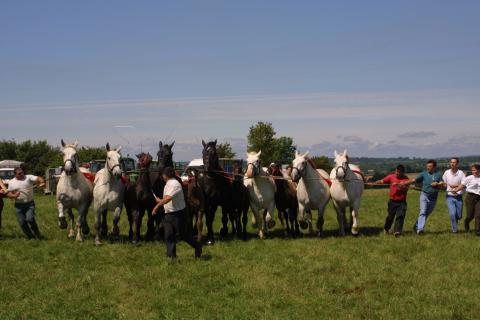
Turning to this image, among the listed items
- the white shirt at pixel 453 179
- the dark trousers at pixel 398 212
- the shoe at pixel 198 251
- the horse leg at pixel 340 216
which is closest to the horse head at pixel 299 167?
the horse leg at pixel 340 216

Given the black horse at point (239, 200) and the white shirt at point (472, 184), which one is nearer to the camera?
the black horse at point (239, 200)

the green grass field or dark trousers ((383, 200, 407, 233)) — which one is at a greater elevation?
dark trousers ((383, 200, 407, 233))

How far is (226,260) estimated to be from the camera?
36.9 feet

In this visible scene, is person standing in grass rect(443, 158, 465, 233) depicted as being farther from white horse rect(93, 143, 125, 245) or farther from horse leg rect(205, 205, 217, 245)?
white horse rect(93, 143, 125, 245)

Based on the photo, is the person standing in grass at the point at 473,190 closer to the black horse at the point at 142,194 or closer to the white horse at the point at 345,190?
the white horse at the point at 345,190

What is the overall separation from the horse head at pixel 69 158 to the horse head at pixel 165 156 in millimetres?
2165

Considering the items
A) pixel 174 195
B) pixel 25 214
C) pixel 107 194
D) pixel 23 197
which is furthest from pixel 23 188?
pixel 174 195

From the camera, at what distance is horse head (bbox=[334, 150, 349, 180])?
13.9 m

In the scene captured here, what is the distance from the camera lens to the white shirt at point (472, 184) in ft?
47.1

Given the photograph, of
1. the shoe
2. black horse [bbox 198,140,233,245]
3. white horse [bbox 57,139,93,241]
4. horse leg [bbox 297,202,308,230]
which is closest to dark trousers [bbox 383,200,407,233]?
horse leg [bbox 297,202,308,230]

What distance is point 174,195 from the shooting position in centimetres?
1105

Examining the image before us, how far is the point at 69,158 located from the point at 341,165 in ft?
22.5

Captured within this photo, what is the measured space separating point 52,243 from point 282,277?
6.69 metres

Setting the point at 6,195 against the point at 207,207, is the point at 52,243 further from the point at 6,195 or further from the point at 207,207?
the point at 207,207
